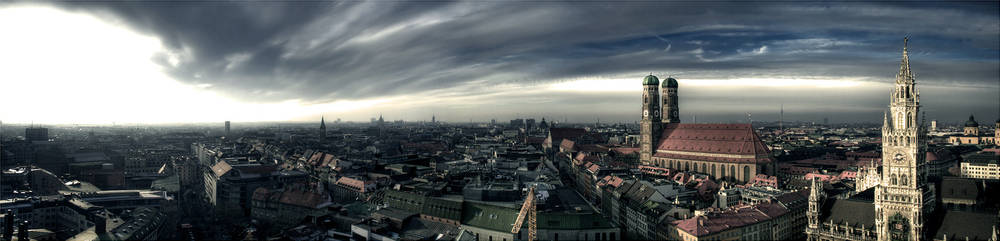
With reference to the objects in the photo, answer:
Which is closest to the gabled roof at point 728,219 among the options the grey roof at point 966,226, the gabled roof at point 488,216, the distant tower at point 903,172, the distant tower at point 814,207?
the distant tower at point 814,207

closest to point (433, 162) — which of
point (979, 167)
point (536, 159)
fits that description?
point (536, 159)

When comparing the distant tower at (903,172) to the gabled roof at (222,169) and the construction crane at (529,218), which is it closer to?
the construction crane at (529,218)

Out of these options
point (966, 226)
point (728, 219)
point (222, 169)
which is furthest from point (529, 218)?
point (222, 169)

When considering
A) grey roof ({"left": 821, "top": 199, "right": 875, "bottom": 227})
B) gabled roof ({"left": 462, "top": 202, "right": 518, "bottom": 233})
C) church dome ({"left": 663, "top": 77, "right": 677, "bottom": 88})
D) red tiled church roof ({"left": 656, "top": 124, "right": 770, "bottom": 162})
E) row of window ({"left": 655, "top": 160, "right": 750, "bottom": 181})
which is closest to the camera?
grey roof ({"left": 821, "top": 199, "right": 875, "bottom": 227})

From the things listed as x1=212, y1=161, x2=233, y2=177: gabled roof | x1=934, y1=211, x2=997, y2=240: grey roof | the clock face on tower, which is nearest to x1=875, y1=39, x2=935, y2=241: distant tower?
the clock face on tower

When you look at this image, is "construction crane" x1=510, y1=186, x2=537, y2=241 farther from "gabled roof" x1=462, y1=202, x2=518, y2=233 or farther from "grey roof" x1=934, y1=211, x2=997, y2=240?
"grey roof" x1=934, y1=211, x2=997, y2=240

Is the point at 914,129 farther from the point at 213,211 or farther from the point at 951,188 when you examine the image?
the point at 213,211
